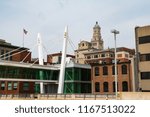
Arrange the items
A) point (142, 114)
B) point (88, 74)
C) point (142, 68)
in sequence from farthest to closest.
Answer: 1. point (88, 74)
2. point (142, 68)
3. point (142, 114)

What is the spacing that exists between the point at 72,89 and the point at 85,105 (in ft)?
224

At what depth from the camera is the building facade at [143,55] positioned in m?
60.0

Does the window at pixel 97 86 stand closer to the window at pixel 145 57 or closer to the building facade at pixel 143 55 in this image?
the building facade at pixel 143 55

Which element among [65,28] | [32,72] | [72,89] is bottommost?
[72,89]

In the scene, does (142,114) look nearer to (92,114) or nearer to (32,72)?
(92,114)

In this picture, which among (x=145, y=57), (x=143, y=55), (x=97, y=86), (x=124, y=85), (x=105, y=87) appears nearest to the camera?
(x=145, y=57)

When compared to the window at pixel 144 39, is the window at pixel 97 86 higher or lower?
lower

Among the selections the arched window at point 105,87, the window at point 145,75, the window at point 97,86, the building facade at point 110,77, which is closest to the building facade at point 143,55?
the window at point 145,75

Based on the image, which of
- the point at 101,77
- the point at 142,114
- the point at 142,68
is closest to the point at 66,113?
the point at 142,114

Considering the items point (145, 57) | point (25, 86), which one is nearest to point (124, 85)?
point (145, 57)

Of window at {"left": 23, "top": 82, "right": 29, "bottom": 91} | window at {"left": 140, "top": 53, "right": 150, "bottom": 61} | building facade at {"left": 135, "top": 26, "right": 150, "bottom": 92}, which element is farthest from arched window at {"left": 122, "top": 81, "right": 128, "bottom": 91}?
window at {"left": 23, "top": 82, "right": 29, "bottom": 91}

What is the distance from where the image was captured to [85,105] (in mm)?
8188

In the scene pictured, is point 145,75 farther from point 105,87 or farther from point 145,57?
point 105,87

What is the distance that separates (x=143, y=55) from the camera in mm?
60969
